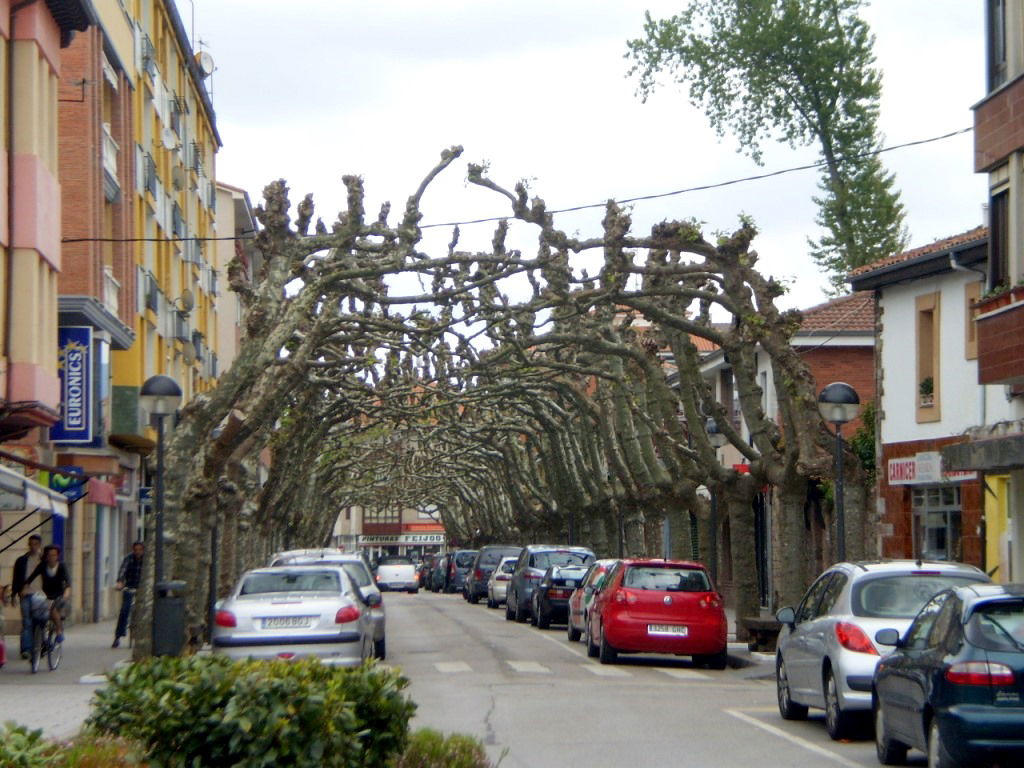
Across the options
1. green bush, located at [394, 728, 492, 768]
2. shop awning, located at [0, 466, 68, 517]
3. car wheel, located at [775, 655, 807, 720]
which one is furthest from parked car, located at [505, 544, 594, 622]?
green bush, located at [394, 728, 492, 768]

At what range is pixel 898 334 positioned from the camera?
1212 inches

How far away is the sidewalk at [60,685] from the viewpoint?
14977mm

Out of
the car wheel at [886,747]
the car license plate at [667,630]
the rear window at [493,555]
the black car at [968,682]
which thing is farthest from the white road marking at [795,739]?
the rear window at [493,555]

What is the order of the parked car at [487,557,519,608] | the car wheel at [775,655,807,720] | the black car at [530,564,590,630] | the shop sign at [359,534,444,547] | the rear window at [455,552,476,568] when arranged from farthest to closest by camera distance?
1. the shop sign at [359,534,444,547]
2. the rear window at [455,552,476,568]
3. the parked car at [487,557,519,608]
4. the black car at [530,564,590,630]
5. the car wheel at [775,655,807,720]

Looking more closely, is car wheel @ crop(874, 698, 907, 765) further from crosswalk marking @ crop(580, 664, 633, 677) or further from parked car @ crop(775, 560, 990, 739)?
crosswalk marking @ crop(580, 664, 633, 677)

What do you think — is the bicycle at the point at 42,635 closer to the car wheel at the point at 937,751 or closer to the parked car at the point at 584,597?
the parked car at the point at 584,597

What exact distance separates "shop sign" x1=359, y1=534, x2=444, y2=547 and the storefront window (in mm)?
129983

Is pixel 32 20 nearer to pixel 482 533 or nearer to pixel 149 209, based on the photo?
pixel 149 209

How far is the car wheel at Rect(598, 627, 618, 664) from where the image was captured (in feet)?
79.0

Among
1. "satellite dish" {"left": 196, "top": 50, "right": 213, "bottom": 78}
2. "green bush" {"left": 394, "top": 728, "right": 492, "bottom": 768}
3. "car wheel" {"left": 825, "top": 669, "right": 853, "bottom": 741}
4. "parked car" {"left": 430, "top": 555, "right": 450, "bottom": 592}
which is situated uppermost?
"satellite dish" {"left": 196, "top": 50, "right": 213, "bottom": 78}

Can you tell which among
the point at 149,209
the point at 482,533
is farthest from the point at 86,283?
the point at 482,533

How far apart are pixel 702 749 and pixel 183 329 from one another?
36.4 meters

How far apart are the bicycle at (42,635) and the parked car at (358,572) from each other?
403cm

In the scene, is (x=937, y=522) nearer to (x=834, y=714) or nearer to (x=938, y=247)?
(x=938, y=247)
